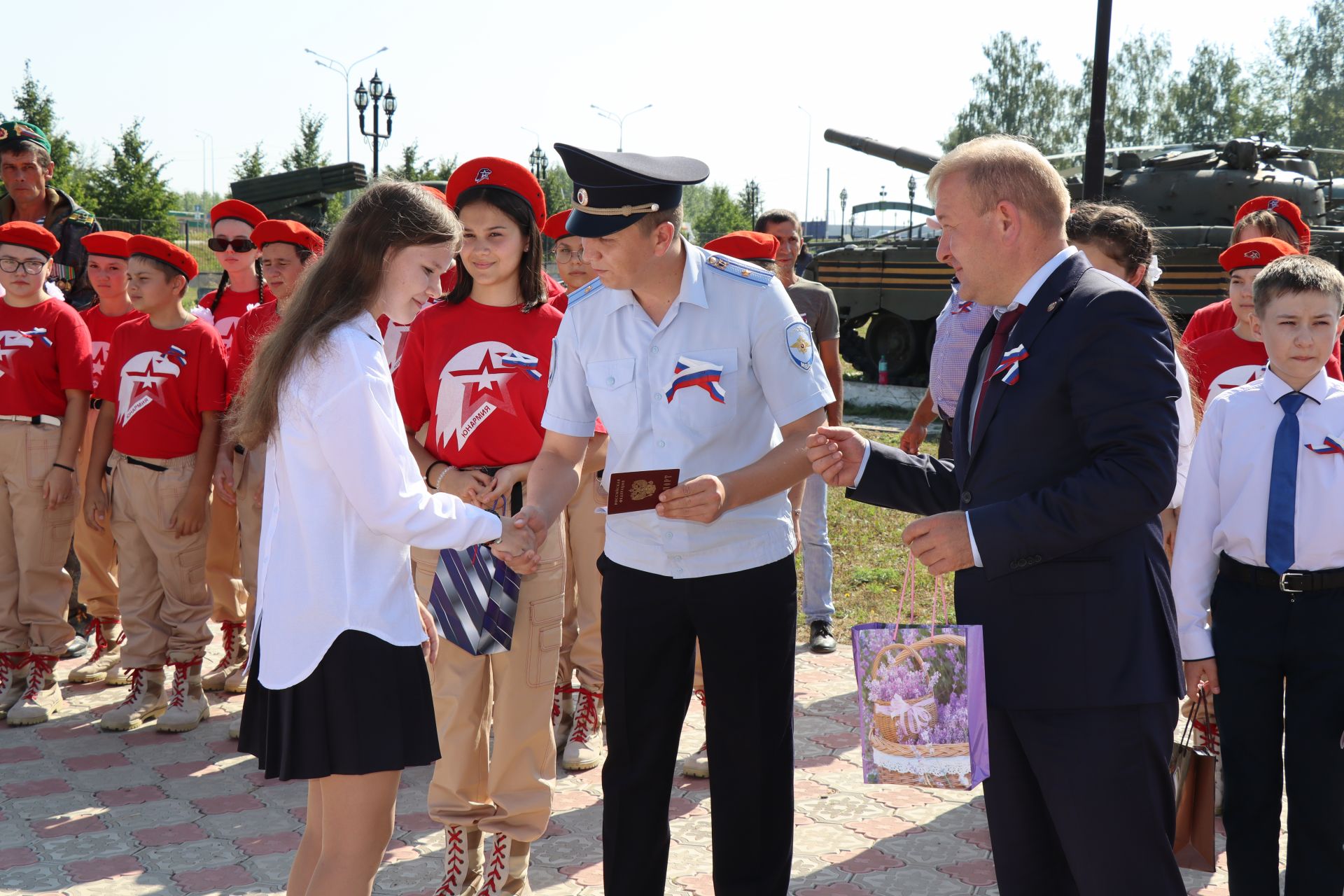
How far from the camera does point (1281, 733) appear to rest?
3215 millimetres

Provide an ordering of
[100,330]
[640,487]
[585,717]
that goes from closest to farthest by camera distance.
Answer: [640,487] → [585,717] → [100,330]

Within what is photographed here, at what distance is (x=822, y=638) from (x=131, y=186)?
29331 mm

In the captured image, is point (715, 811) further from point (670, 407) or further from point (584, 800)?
point (584, 800)

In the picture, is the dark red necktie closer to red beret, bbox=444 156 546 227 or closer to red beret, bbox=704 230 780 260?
red beret, bbox=444 156 546 227

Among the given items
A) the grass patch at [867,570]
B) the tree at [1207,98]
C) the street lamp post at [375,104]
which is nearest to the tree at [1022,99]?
the tree at [1207,98]

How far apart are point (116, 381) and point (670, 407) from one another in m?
3.35

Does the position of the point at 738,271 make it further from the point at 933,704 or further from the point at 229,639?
the point at 229,639

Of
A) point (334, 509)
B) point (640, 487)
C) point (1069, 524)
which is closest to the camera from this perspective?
point (1069, 524)

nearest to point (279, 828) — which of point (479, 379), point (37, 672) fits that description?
point (479, 379)

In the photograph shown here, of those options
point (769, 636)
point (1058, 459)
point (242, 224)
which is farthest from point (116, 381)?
point (1058, 459)

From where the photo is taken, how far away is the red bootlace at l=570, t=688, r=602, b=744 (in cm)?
495

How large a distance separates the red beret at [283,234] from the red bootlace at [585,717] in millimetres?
2309

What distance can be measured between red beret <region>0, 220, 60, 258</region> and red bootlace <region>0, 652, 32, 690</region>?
1.83m

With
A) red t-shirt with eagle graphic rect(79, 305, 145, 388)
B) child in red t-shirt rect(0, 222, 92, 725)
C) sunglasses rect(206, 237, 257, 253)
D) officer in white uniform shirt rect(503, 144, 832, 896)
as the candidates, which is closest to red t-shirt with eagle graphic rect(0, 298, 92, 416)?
child in red t-shirt rect(0, 222, 92, 725)
